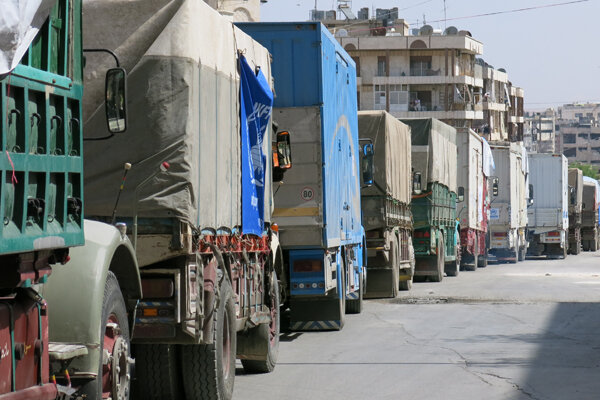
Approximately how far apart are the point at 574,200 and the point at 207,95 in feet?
166

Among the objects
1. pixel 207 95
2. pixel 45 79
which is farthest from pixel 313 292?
pixel 45 79

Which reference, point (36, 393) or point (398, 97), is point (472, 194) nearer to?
point (36, 393)

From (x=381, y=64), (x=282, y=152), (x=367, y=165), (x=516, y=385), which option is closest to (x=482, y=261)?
(x=367, y=165)

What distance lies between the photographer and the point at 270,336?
1273 cm

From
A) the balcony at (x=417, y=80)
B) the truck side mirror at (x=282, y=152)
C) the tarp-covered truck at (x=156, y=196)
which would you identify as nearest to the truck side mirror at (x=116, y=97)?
the tarp-covered truck at (x=156, y=196)

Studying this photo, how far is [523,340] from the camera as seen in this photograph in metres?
16.2

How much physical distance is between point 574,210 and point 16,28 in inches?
2201

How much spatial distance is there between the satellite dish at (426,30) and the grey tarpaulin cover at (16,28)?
102355mm

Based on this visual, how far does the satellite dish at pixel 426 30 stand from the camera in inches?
4210

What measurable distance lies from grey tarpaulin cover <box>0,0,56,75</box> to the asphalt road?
6220 millimetres

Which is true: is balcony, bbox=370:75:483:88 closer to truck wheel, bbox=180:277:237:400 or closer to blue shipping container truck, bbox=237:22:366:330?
blue shipping container truck, bbox=237:22:366:330

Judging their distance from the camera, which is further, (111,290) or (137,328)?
(137,328)

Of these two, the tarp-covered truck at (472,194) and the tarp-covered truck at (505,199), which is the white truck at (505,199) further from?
the tarp-covered truck at (472,194)

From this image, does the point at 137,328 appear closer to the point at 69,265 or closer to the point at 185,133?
the point at 185,133
